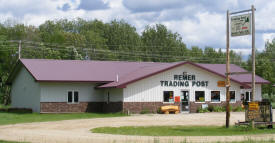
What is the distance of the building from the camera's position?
122 ft

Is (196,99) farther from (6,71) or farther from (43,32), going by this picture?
(43,32)

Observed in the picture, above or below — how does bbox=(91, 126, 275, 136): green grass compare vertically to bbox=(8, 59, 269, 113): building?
below

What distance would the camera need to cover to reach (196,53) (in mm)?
88438

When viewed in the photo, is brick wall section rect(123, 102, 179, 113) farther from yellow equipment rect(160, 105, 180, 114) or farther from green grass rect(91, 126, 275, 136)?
green grass rect(91, 126, 275, 136)

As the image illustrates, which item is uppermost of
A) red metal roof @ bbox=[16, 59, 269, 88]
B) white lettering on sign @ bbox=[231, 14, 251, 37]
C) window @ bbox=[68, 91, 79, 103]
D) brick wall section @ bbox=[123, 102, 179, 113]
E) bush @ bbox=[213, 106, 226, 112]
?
white lettering on sign @ bbox=[231, 14, 251, 37]

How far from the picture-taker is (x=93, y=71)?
136ft

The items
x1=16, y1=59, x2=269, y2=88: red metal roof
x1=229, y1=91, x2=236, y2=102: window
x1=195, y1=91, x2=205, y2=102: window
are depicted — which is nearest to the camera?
x1=16, y1=59, x2=269, y2=88: red metal roof

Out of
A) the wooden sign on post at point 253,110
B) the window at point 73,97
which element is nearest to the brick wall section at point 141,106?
the window at point 73,97

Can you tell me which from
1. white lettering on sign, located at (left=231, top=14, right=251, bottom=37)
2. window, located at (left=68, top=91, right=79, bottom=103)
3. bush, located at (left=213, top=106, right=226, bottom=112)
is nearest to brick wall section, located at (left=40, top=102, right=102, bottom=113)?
window, located at (left=68, top=91, right=79, bottom=103)

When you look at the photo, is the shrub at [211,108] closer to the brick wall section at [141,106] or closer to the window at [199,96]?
the window at [199,96]

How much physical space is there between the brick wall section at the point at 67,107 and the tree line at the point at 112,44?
27.2 meters

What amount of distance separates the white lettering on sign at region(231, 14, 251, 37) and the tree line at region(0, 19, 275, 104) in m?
45.2

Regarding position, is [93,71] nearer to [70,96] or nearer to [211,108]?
[70,96]

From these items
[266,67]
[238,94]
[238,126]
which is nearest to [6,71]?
[238,94]
